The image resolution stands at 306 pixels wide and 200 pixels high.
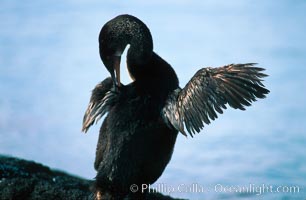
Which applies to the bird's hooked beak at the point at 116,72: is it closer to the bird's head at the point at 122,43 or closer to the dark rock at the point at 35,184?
the bird's head at the point at 122,43

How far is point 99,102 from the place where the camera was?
998 cm

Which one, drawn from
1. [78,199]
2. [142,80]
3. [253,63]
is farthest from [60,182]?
[253,63]

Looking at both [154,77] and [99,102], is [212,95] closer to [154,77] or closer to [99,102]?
[154,77]

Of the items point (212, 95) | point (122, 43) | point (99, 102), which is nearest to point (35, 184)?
point (99, 102)

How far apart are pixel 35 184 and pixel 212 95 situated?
3.89 meters

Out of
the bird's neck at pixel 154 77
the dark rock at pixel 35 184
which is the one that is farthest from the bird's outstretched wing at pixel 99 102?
the dark rock at pixel 35 184

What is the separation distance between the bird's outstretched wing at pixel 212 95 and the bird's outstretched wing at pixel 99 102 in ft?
2.94

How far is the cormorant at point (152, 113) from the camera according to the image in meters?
9.03

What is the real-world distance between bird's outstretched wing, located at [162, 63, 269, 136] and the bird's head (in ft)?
2.93

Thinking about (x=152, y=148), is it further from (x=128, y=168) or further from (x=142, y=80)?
(x=142, y=80)

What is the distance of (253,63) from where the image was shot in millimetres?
9344

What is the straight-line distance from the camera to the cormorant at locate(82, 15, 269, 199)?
29.6ft

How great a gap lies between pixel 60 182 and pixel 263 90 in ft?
16.7

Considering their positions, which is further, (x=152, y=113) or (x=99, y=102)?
(x=99, y=102)
